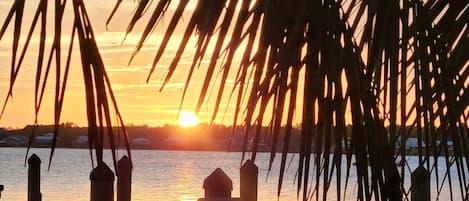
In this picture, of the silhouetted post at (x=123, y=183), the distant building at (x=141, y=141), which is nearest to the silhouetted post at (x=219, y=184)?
the silhouetted post at (x=123, y=183)

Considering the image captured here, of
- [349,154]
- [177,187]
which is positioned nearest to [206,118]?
[349,154]

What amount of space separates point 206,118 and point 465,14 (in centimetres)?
80

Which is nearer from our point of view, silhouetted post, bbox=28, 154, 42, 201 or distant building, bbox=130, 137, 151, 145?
silhouetted post, bbox=28, 154, 42, 201

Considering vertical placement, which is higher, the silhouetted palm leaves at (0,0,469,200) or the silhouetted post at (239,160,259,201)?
the silhouetted palm leaves at (0,0,469,200)

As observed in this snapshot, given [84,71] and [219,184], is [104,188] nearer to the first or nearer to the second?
[219,184]

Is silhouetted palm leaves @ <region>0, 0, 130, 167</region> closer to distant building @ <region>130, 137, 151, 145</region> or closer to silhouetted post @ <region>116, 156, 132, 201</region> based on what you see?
silhouetted post @ <region>116, 156, 132, 201</region>

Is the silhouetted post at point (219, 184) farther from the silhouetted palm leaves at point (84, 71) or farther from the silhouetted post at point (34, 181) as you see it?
the silhouetted post at point (34, 181)

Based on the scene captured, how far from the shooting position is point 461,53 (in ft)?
4.85

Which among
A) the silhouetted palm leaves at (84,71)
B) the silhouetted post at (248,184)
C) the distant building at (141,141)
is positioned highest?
the distant building at (141,141)

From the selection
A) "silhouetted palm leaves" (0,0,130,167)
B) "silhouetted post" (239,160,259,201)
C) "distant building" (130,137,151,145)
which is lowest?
"silhouetted post" (239,160,259,201)

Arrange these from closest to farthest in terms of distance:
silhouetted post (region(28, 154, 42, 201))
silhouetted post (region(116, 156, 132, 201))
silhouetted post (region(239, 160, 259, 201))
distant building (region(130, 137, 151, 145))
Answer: silhouetted post (region(239, 160, 259, 201)) < silhouetted post (region(116, 156, 132, 201)) < silhouetted post (region(28, 154, 42, 201)) < distant building (region(130, 137, 151, 145))

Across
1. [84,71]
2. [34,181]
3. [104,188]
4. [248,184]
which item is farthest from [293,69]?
[34,181]

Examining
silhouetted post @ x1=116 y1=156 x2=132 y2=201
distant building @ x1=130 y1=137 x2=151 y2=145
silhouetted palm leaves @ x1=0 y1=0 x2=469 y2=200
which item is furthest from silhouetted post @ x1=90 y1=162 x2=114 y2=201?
distant building @ x1=130 y1=137 x2=151 y2=145

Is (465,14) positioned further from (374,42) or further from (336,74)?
(336,74)
